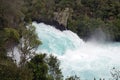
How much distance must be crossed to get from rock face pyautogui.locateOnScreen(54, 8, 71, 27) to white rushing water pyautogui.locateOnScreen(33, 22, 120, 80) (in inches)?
42.0

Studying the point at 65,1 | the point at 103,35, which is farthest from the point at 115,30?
the point at 65,1

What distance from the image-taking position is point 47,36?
2744 cm

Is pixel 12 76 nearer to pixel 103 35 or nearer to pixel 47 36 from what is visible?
pixel 47 36

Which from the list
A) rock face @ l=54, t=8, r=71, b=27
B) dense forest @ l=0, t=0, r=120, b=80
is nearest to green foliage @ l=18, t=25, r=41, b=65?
dense forest @ l=0, t=0, r=120, b=80

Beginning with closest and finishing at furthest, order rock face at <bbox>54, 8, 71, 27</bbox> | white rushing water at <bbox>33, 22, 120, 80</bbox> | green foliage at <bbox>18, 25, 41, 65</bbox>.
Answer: green foliage at <bbox>18, 25, 41, 65</bbox> → white rushing water at <bbox>33, 22, 120, 80</bbox> → rock face at <bbox>54, 8, 71, 27</bbox>

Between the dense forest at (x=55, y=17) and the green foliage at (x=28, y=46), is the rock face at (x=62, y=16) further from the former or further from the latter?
the green foliage at (x=28, y=46)

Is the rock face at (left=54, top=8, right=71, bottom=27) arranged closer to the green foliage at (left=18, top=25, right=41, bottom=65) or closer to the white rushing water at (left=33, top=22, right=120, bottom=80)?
the white rushing water at (left=33, top=22, right=120, bottom=80)

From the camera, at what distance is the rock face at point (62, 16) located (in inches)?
1219

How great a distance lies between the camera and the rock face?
102 feet

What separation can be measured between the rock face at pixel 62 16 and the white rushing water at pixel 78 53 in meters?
1.07

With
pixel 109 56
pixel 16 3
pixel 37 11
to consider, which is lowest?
pixel 109 56

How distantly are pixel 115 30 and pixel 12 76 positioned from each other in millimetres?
20102

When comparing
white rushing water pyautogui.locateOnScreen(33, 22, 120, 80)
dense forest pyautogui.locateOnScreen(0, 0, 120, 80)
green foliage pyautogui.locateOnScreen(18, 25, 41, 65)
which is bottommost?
green foliage pyautogui.locateOnScreen(18, 25, 41, 65)

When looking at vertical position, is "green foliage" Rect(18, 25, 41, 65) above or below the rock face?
below
